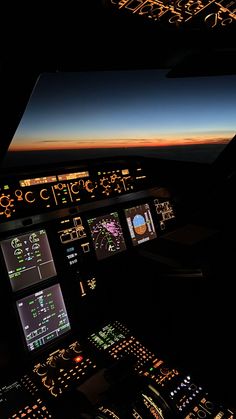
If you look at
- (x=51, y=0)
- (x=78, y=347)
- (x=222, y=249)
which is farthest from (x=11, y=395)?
(x=51, y=0)

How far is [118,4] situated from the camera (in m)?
0.88

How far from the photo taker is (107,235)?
6.88 feet

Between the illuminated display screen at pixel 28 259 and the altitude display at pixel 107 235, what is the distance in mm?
362

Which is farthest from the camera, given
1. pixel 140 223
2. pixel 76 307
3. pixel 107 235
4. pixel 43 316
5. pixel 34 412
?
pixel 140 223

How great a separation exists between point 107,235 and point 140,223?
1.14 ft

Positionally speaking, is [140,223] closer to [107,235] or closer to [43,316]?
[107,235]

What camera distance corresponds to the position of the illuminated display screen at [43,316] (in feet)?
5.22

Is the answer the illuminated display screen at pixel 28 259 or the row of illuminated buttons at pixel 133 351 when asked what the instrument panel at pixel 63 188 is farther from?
the row of illuminated buttons at pixel 133 351

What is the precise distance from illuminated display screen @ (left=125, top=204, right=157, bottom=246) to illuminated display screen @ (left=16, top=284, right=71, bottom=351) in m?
0.75

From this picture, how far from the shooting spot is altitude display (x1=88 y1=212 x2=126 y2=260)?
203 centimetres

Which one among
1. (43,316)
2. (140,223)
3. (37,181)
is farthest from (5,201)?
(140,223)

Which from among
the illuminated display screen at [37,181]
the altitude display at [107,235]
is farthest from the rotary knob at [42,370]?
the illuminated display screen at [37,181]

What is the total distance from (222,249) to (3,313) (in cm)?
128

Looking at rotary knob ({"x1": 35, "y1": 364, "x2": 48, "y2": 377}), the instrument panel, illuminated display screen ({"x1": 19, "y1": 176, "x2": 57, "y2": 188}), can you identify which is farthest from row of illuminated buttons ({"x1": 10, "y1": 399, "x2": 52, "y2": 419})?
illuminated display screen ({"x1": 19, "y1": 176, "x2": 57, "y2": 188})
